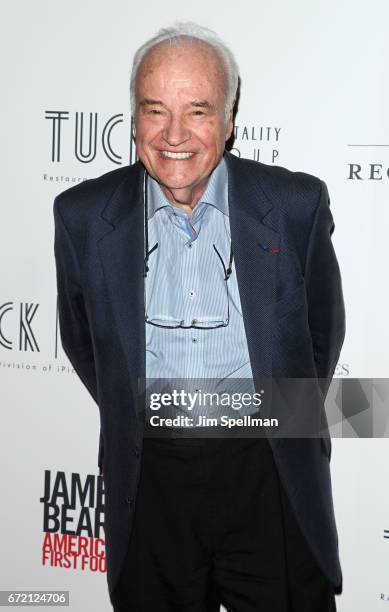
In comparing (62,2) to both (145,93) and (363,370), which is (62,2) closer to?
(145,93)

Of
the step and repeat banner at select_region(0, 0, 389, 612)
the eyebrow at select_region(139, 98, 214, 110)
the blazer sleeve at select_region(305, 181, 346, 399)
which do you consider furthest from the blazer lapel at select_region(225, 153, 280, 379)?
the step and repeat banner at select_region(0, 0, 389, 612)

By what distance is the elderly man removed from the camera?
178 cm

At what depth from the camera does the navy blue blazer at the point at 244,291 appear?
183 cm

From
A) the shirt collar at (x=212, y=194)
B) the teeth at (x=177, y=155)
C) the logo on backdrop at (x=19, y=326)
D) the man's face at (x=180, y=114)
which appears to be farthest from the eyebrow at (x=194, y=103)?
the logo on backdrop at (x=19, y=326)

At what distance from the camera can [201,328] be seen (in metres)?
1.82

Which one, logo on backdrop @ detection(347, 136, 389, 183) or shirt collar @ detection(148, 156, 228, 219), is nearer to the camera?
shirt collar @ detection(148, 156, 228, 219)

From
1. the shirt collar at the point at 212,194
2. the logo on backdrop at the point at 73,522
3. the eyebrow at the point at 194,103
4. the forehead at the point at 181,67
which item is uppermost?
the forehead at the point at 181,67

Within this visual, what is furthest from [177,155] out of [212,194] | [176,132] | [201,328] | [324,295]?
[324,295]

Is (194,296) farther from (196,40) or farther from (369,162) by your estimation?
(369,162)

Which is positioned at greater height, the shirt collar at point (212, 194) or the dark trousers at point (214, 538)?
the shirt collar at point (212, 194)

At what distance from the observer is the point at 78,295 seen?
205 centimetres

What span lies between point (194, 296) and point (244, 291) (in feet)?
0.39

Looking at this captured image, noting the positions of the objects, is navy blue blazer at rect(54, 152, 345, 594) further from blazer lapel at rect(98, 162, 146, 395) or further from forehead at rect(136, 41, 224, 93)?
forehead at rect(136, 41, 224, 93)
